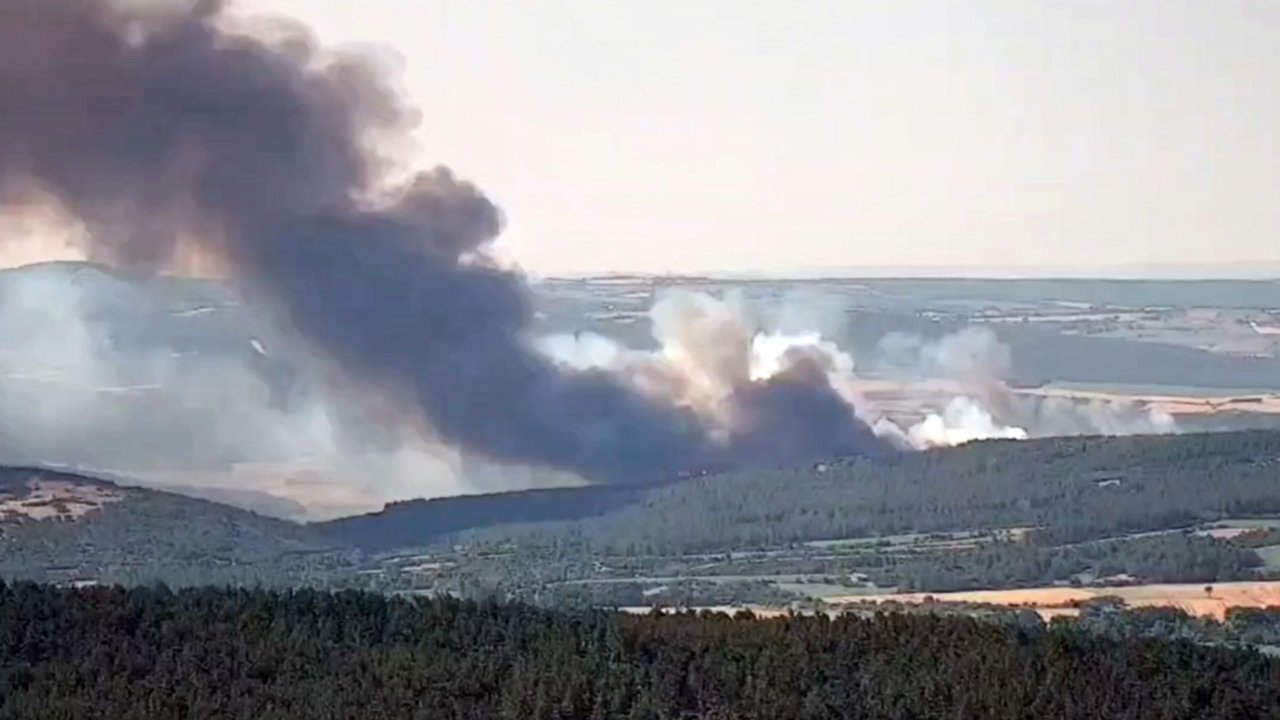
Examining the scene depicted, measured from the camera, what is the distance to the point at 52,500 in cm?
14025

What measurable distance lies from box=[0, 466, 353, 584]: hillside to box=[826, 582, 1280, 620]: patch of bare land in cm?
3075

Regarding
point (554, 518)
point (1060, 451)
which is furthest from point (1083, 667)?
point (1060, 451)

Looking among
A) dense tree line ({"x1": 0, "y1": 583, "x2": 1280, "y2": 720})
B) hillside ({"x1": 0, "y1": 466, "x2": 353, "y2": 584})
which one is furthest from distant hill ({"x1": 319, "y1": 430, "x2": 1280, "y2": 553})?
dense tree line ({"x1": 0, "y1": 583, "x2": 1280, "y2": 720})

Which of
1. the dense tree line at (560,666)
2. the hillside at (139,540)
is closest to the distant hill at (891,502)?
the hillside at (139,540)

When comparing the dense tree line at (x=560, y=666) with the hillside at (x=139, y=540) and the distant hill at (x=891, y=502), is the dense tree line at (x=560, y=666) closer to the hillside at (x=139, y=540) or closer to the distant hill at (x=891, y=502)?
the hillside at (x=139, y=540)

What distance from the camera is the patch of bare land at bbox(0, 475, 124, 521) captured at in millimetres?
136500

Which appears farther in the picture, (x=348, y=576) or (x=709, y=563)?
(x=709, y=563)

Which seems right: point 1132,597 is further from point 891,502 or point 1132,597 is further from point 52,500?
point 52,500

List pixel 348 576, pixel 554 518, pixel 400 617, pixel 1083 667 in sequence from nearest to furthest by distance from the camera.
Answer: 1. pixel 1083 667
2. pixel 400 617
3. pixel 348 576
4. pixel 554 518

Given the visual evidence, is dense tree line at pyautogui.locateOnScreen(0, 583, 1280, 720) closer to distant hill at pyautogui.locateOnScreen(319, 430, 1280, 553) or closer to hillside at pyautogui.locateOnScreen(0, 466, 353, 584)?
hillside at pyautogui.locateOnScreen(0, 466, 353, 584)

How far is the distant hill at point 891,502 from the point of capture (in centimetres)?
13750

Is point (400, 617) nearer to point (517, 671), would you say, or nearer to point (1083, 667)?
point (517, 671)

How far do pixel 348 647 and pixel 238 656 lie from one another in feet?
11.7

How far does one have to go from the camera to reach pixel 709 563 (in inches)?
5059
